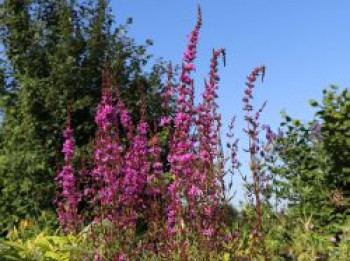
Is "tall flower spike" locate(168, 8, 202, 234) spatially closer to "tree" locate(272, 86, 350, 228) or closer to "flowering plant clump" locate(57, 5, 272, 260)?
"flowering plant clump" locate(57, 5, 272, 260)

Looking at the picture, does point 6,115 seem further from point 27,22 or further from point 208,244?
point 208,244

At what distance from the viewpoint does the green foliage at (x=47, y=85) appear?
488 inches

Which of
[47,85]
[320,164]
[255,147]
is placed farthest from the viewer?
[47,85]

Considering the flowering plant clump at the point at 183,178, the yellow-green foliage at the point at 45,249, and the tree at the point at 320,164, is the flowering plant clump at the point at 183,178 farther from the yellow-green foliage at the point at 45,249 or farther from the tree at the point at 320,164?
the tree at the point at 320,164

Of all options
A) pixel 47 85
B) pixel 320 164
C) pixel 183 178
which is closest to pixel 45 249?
pixel 183 178

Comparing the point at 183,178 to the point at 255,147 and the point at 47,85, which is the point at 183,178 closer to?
the point at 255,147

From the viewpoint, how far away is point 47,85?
12.5 metres

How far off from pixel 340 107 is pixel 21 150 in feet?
20.5

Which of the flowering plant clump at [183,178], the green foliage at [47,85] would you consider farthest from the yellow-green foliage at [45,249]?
the green foliage at [47,85]

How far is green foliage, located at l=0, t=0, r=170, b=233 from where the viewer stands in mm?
12383

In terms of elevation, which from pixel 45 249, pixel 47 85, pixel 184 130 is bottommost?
pixel 45 249

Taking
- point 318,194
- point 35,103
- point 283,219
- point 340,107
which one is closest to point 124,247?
point 283,219

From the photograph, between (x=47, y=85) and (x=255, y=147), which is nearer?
(x=255, y=147)

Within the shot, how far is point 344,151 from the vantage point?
934cm
